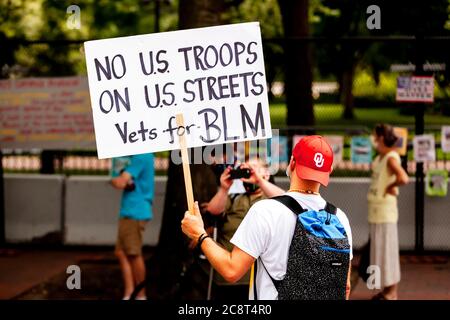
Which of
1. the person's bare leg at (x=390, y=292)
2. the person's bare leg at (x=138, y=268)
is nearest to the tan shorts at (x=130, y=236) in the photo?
the person's bare leg at (x=138, y=268)

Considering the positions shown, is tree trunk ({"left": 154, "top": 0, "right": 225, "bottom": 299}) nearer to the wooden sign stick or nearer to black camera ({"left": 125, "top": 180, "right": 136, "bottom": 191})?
black camera ({"left": 125, "top": 180, "right": 136, "bottom": 191})

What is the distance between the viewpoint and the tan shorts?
27.7 ft

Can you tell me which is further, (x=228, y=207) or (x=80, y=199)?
(x=80, y=199)

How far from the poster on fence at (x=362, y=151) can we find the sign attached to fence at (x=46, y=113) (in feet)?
11.8

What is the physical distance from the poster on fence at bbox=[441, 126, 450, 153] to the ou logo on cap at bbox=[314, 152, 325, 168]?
685cm

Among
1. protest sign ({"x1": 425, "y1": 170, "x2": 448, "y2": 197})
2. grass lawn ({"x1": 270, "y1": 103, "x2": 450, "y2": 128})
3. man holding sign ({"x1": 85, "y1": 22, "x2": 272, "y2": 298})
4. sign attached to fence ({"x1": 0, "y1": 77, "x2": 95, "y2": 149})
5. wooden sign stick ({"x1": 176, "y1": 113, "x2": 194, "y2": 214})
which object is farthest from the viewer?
grass lawn ({"x1": 270, "y1": 103, "x2": 450, "y2": 128})

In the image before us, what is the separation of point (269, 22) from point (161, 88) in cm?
1413

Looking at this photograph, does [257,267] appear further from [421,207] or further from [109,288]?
[421,207]

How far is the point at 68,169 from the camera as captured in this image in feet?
41.9

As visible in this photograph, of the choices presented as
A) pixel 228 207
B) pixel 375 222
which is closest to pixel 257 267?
pixel 228 207

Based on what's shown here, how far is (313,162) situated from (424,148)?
22.4 feet

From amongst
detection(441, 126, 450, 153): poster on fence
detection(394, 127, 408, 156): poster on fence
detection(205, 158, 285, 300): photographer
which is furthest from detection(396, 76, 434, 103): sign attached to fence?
detection(205, 158, 285, 300): photographer

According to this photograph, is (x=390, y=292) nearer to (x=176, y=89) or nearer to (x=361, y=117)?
(x=176, y=89)

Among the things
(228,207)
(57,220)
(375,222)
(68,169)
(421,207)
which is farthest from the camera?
(68,169)
